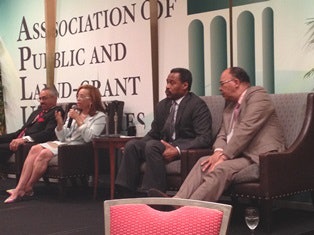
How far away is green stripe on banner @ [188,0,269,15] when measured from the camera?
17.3 feet

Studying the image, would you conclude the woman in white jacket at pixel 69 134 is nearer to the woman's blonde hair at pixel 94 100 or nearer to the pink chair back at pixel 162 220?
the woman's blonde hair at pixel 94 100

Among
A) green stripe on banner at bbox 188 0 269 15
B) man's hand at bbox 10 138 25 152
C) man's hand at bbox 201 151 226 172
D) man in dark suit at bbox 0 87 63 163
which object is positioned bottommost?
man's hand at bbox 201 151 226 172

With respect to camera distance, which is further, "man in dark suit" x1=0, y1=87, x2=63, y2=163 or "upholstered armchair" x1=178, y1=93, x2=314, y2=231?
"man in dark suit" x1=0, y1=87, x2=63, y2=163

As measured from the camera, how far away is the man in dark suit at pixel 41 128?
609cm

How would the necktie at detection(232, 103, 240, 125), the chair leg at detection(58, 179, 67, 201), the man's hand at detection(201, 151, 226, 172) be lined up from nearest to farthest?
the man's hand at detection(201, 151, 226, 172)
the necktie at detection(232, 103, 240, 125)
the chair leg at detection(58, 179, 67, 201)

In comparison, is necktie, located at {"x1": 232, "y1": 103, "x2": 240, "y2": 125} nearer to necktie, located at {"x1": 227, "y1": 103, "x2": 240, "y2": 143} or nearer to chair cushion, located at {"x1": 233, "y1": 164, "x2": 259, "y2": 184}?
necktie, located at {"x1": 227, "y1": 103, "x2": 240, "y2": 143}

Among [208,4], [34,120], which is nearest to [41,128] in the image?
[34,120]

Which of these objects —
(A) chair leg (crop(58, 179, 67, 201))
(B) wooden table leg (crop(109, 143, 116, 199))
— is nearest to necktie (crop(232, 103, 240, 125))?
(B) wooden table leg (crop(109, 143, 116, 199))

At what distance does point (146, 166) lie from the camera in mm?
4664

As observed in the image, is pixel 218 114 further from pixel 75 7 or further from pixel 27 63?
pixel 27 63

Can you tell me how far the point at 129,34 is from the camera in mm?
6355

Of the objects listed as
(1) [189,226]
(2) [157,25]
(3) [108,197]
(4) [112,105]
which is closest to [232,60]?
(2) [157,25]

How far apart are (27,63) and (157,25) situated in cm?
232

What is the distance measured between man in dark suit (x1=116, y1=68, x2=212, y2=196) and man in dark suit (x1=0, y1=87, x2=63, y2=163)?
4.82 ft
